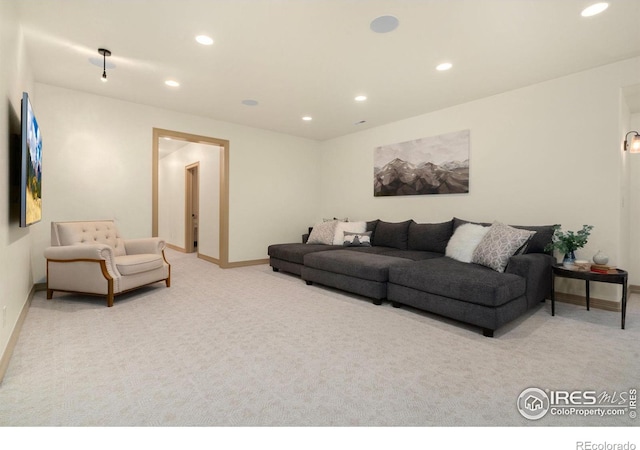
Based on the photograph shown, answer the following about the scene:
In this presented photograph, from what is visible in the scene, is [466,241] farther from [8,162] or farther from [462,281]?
[8,162]

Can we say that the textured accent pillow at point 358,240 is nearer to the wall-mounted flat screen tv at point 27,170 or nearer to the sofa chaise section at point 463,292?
the sofa chaise section at point 463,292

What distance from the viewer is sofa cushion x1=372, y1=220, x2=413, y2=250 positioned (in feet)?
15.2

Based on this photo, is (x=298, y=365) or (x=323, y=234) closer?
(x=298, y=365)

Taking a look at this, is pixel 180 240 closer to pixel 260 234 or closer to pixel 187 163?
pixel 187 163

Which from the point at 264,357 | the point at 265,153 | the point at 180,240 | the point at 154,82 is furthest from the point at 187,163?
the point at 264,357

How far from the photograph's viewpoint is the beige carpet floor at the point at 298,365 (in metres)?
1.53

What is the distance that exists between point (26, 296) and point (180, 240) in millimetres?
4745

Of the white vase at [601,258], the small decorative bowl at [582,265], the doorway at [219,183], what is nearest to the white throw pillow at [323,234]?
the doorway at [219,183]

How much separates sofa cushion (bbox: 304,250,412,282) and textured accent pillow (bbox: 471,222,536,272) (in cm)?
75

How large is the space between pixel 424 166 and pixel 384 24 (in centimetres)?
262

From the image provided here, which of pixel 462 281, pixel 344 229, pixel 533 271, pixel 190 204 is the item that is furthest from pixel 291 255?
pixel 190 204

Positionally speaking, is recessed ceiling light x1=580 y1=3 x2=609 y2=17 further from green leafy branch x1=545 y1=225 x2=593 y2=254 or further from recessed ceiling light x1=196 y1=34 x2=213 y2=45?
recessed ceiling light x1=196 y1=34 x2=213 y2=45

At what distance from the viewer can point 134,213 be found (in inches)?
178

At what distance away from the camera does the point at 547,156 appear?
3.59 metres
